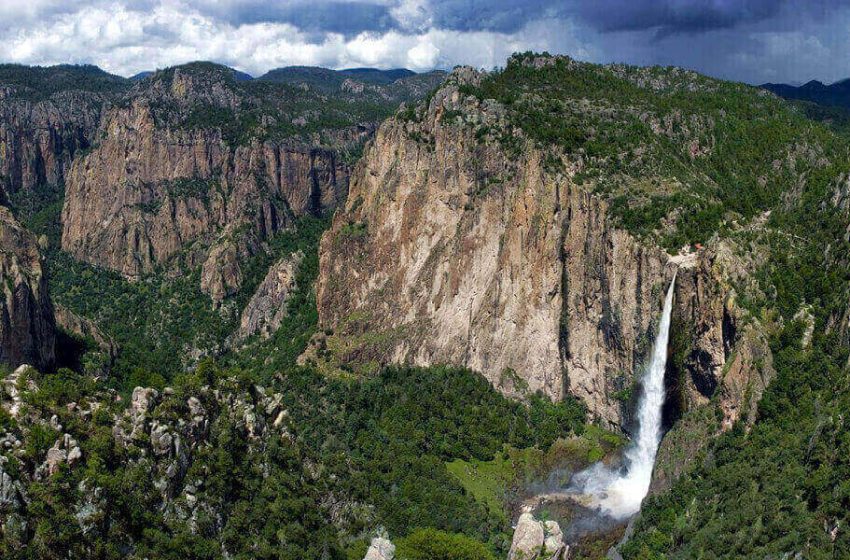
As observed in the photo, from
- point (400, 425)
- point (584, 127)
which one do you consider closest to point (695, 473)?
point (400, 425)

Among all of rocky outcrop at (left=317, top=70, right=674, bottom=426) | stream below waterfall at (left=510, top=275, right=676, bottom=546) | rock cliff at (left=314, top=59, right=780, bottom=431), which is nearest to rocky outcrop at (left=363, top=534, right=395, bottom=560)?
stream below waterfall at (left=510, top=275, right=676, bottom=546)

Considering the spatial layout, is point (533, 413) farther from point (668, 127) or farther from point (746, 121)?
point (746, 121)

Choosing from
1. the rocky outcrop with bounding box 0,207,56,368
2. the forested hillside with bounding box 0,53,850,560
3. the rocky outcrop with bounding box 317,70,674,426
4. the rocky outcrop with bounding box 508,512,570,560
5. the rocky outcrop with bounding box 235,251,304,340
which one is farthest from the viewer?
the rocky outcrop with bounding box 235,251,304,340

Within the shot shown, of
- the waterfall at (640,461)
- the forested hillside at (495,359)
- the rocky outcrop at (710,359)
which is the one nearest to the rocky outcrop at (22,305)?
the forested hillside at (495,359)

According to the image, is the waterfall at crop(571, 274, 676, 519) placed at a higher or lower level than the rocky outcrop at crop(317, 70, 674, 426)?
lower

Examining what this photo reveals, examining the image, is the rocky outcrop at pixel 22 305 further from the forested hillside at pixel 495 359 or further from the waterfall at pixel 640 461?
the waterfall at pixel 640 461

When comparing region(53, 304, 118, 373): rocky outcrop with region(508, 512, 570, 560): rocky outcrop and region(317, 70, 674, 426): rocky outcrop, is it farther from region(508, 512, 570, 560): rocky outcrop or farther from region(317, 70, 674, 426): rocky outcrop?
region(508, 512, 570, 560): rocky outcrop

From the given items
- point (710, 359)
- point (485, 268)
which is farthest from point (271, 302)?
point (710, 359)

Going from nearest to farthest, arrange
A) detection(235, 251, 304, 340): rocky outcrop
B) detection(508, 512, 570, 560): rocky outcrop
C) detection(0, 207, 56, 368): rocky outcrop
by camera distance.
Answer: detection(508, 512, 570, 560): rocky outcrop, detection(0, 207, 56, 368): rocky outcrop, detection(235, 251, 304, 340): rocky outcrop
